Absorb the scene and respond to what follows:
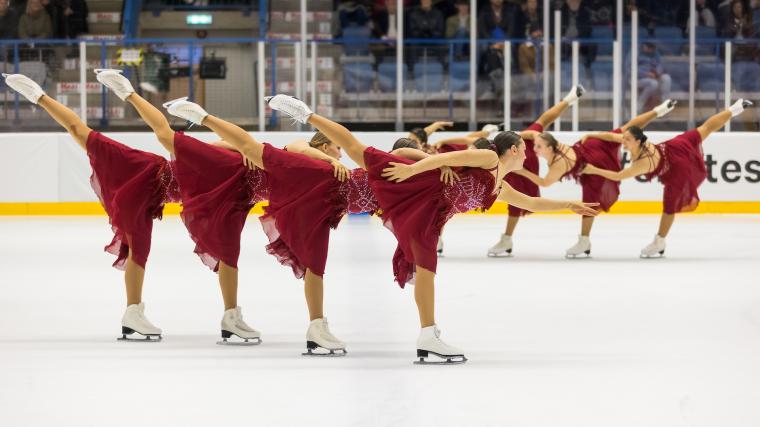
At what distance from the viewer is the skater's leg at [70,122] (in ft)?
20.1

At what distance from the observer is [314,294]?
5.62 meters

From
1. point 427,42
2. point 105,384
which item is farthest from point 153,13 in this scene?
point 105,384

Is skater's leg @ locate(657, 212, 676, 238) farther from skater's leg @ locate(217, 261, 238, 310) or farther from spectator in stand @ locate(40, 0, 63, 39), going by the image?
spectator in stand @ locate(40, 0, 63, 39)

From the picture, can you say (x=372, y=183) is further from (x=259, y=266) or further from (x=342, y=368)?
(x=259, y=266)

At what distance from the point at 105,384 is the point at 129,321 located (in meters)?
1.20

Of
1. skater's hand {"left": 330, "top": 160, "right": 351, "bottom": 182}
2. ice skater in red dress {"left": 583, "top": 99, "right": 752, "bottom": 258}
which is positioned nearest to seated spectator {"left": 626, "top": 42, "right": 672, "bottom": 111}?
ice skater in red dress {"left": 583, "top": 99, "right": 752, "bottom": 258}

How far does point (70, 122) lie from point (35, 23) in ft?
30.0

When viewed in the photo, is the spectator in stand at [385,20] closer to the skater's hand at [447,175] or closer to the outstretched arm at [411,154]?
the outstretched arm at [411,154]

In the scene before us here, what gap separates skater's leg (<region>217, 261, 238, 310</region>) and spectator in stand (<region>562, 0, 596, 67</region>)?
860 centimetres

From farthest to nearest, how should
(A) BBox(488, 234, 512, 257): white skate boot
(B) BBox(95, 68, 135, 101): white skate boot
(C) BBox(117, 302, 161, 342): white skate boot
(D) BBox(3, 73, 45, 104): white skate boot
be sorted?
1. (A) BBox(488, 234, 512, 257): white skate boot
2. (D) BBox(3, 73, 45, 104): white skate boot
3. (B) BBox(95, 68, 135, 101): white skate boot
4. (C) BBox(117, 302, 161, 342): white skate boot

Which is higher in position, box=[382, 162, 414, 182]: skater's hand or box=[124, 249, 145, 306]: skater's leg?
box=[382, 162, 414, 182]: skater's hand

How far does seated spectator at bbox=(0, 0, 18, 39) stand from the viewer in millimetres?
14375

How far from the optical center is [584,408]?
4387 millimetres

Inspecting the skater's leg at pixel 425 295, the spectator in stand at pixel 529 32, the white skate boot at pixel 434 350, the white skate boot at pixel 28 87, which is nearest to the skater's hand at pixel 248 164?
the skater's leg at pixel 425 295
